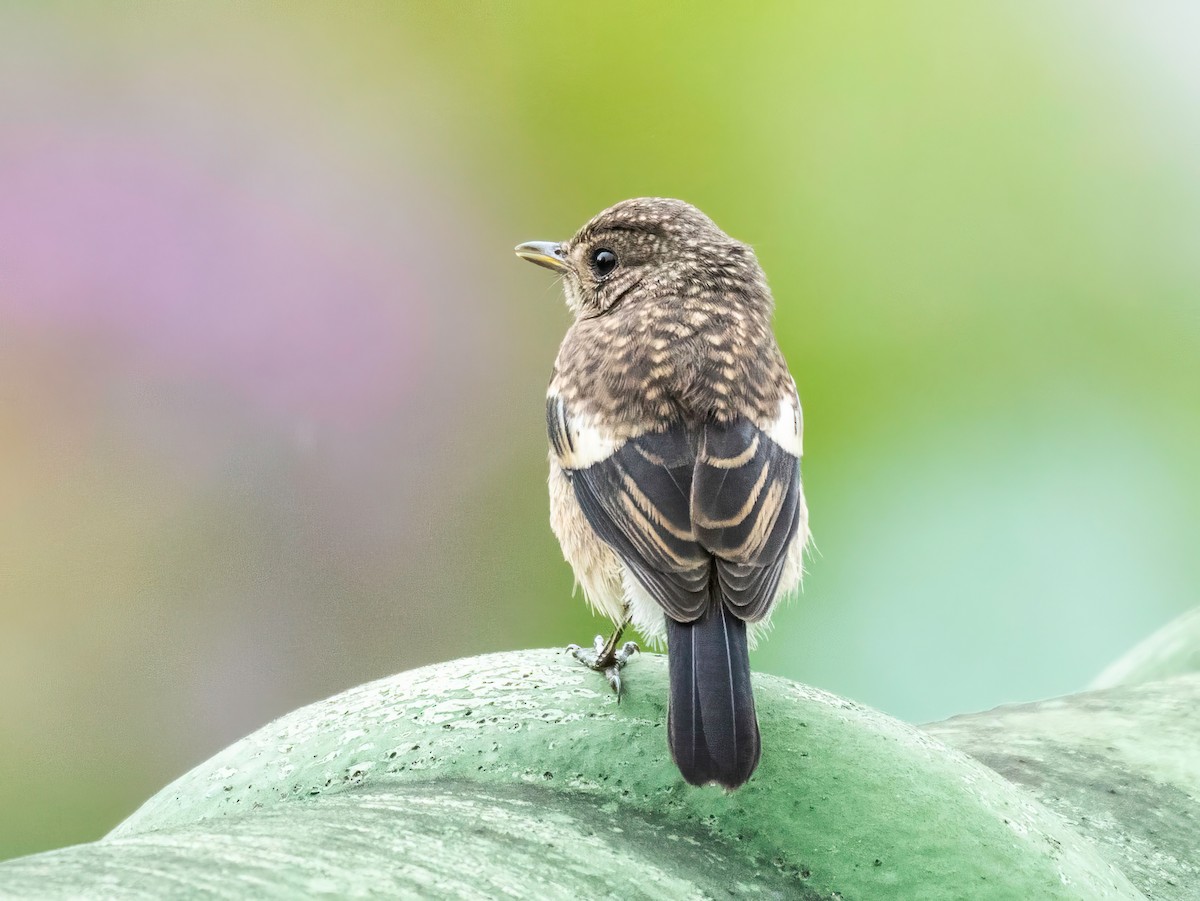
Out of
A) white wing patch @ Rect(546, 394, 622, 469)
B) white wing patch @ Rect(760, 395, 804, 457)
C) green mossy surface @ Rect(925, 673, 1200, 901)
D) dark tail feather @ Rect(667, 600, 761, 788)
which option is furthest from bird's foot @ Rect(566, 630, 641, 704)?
green mossy surface @ Rect(925, 673, 1200, 901)

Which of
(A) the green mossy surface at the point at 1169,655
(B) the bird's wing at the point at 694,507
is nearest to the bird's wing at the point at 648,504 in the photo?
(B) the bird's wing at the point at 694,507

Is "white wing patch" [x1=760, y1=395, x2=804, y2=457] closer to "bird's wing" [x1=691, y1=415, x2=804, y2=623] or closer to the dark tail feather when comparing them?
"bird's wing" [x1=691, y1=415, x2=804, y2=623]

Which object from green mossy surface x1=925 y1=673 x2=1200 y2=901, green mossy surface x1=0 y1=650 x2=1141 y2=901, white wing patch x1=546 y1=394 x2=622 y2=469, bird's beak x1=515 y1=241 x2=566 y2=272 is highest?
bird's beak x1=515 y1=241 x2=566 y2=272

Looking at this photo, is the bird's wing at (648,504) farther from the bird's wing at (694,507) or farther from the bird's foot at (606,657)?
the bird's foot at (606,657)

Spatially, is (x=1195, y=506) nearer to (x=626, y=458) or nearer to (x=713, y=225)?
(x=713, y=225)

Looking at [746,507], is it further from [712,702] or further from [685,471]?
[712,702]

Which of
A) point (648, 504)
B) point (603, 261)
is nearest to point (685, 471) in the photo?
point (648, 504)
